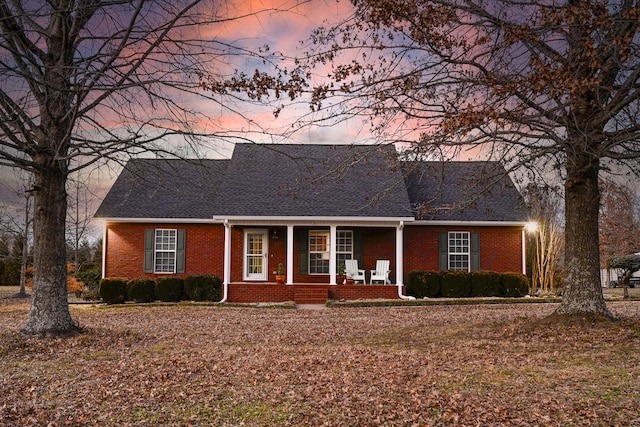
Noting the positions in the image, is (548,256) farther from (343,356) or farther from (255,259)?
(343,356)

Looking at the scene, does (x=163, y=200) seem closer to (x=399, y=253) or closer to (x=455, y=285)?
(x=399, y=253)

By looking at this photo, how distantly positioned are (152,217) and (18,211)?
7.10m

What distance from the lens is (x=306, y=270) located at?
22.6 meters

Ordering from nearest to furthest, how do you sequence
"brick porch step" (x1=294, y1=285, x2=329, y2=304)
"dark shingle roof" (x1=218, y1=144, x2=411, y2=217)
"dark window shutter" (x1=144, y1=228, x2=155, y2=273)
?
"brick porch step" (x1=294, y1=285, x2=329, y2=304) → "dark shingle roof" (x1=218, y1=144, x2=411, y2=217) → "dark window shutter" (x1=144, y1=228, x2=155, y2=273)

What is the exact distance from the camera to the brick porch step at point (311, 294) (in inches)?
804

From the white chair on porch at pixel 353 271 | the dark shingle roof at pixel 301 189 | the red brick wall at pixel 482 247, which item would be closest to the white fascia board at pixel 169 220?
the dark shingle roof at pixel 301 189

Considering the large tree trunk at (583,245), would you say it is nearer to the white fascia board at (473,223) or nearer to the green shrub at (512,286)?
the green shrub at (512,286)

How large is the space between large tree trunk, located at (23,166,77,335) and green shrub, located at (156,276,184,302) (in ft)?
30.3

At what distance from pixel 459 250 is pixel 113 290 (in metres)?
12.2

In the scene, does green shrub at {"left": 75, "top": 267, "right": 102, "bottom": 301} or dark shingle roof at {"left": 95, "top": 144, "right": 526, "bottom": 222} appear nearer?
dark shingle roof at {"left": 95, "top": 144, "right": 526, "bottom": 222}

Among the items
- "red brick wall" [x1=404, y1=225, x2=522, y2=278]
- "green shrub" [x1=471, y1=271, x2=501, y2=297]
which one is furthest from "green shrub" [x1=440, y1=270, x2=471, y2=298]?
"red brick wall" [x1=404, y1=225, x2=522, y2=278]

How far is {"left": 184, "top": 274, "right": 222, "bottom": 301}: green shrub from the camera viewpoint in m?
20.7

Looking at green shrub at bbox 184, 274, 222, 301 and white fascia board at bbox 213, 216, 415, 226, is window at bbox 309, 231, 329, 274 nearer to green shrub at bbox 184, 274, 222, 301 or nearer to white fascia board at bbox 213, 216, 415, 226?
white fascia board at bbox 213, 216, 415, 226

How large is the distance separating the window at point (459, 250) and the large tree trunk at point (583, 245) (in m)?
11.3
